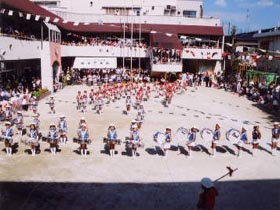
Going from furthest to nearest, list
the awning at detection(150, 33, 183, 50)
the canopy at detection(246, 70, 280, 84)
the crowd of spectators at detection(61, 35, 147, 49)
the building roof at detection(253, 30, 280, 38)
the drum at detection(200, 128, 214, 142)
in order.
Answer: the crowd of spectators at detection(61, 35, 147, 49) < the awning at detection(150, 33, 183, 50) < the building roof at detection(253, 30, 280, 38) < the canopy at detection(246, 70, 280, 84) < the drum at detection(200, 128, 214, 142)

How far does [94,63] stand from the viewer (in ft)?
158

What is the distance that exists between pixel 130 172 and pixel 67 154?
366 cm

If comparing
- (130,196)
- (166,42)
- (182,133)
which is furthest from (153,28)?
(130,196)

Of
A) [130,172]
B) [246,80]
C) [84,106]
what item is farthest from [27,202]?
[246,80]

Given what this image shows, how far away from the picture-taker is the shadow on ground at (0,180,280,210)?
12.0m

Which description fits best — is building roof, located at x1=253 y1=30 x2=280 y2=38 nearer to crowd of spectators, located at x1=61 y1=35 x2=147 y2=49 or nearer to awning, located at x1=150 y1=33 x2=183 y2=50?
awning, located at x1=150 y1=33 x2=183 y2=50

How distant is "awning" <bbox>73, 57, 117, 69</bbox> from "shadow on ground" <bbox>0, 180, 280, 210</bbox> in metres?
35.2

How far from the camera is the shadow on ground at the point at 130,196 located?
11977 mm

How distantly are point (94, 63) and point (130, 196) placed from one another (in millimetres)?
36856

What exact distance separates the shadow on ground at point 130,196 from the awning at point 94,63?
3523cm

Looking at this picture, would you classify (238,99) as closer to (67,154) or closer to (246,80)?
(246,80)

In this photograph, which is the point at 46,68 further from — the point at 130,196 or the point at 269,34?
the point at 130,196

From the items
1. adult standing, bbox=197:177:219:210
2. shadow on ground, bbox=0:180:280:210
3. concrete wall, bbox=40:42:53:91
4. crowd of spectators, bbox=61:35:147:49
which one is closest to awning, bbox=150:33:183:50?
crowd of spectators, bbox=61:35:147:49

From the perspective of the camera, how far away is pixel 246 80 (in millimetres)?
44219
